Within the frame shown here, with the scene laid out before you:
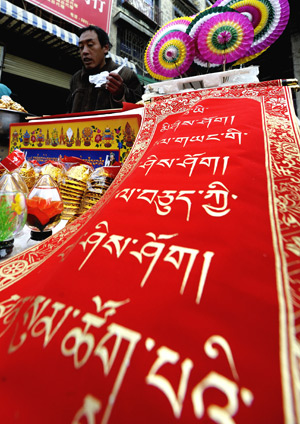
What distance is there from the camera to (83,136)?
42.5 inches

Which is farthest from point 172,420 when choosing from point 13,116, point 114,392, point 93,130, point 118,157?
point 13,116

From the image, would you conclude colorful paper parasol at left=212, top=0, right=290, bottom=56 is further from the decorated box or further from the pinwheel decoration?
the decorated box

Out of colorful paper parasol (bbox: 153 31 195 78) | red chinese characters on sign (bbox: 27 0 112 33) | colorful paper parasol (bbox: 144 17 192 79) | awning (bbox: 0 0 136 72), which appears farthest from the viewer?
red chinese characters on sign (bbox: 27 0 112 33)

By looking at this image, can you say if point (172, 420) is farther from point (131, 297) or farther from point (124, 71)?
point (124, 71)

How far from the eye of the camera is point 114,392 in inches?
6.9

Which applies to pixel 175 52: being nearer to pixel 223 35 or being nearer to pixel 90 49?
pixel 223 35

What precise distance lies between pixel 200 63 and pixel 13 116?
1279 mm

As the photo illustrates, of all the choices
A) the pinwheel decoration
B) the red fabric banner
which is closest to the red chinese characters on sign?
the pinwheel decoration

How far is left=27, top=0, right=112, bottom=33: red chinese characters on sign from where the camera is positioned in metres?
3.12

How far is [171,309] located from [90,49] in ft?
6.43

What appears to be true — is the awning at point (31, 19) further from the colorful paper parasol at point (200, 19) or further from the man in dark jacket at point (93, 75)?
the colorful paper parasol at point (200, 19)

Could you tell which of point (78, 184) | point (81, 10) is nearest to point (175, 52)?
point (78, 184)

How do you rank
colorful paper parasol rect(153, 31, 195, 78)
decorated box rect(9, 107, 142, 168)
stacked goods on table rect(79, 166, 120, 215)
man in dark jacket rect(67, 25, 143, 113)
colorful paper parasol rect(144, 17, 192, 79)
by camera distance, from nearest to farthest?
1. stacked goods on table rect(79, 166, 120, 215)
2. decorated box rect(9, 107, 142, 168)
3. colorful paper parasol rect(153, 31, 195, 78)
4. colorful paper parasol rect(144, 17, 192, 79)
5. man in dark jacket rect(67, 25, 143, 113)

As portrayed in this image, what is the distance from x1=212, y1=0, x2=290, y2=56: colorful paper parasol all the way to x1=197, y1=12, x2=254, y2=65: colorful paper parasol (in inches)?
10.1
